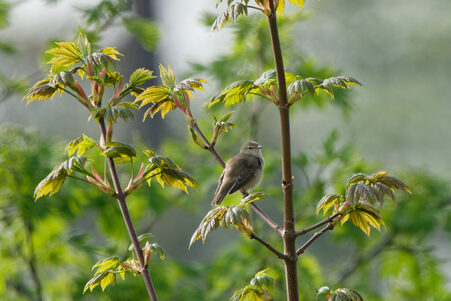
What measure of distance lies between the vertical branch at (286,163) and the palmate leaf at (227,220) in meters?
0.07

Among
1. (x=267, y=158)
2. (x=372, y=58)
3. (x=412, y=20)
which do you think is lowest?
(x=267, y=158)

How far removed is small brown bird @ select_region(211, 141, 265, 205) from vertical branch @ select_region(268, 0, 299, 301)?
3.29ft

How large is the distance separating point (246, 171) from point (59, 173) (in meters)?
1.24

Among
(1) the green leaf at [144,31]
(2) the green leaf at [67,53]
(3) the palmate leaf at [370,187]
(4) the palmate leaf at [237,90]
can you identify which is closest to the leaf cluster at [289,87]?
(4) the palmate leaf at [237,90]

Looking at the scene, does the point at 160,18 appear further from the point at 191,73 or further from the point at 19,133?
the point at 19,133

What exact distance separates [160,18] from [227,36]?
2103mm

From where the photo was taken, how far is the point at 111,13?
253 centimetres

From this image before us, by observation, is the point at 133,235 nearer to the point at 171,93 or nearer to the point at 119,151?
the point at 119,151

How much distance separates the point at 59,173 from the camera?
883mm

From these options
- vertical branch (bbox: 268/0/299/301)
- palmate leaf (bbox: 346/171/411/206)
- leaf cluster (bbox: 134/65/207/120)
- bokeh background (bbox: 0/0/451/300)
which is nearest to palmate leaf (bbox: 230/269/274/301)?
vertical branch (bbox: 268/0/299/301)

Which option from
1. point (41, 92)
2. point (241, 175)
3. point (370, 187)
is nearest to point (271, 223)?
point (370, 187)

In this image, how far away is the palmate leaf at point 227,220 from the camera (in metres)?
0.80

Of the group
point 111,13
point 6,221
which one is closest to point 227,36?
point 111,13

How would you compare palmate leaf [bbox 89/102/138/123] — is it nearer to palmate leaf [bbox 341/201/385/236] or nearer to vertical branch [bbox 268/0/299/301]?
vertical branch [bbox 268/0/299/301]
